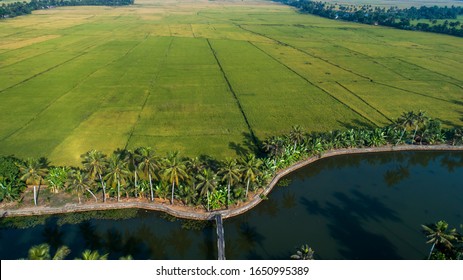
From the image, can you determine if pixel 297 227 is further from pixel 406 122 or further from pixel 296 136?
pixel 406 122

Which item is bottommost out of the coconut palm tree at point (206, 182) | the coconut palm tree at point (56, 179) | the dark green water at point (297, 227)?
the dark green water at point (297, 227)

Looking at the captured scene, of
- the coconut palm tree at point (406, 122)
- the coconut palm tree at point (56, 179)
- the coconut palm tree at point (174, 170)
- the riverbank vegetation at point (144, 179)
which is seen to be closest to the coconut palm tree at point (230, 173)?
the riverbank vegetation at point (144, 179)

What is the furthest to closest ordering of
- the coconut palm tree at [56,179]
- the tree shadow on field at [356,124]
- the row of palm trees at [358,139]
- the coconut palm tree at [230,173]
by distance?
the tree shadow on field at [356,124] → the row of palm trees at [358,139] → the coconut palm tree at [56,179] → the coconut palm tree at [230,173]

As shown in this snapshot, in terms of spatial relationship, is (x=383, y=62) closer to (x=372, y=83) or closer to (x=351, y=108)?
(x=372, y=83)

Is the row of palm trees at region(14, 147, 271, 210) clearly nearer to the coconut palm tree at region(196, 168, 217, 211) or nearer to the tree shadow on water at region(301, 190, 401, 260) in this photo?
the coconut palm tree at region(196, 168, 217, 211)

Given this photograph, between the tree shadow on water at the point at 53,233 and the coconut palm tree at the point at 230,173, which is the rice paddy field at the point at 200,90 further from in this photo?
the tree shadow on water at the point at 53,233

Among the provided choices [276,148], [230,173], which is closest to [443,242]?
[230,173]

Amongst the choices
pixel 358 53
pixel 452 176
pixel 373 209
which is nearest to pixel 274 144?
pixel 373 209

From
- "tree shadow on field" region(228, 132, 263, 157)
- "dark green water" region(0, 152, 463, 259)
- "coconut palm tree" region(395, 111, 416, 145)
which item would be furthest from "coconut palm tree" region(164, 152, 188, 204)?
"coconut palm tree" region(395, 111, 416, 145)
